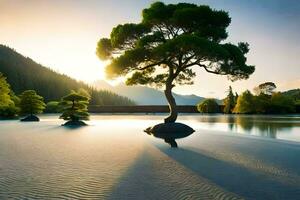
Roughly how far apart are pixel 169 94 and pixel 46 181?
17.8 metres

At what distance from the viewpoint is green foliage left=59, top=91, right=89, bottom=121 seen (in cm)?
3459

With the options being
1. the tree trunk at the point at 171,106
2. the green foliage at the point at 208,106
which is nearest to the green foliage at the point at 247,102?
the green foliage at the point at 208,106

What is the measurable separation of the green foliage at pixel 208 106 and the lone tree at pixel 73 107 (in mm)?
53532

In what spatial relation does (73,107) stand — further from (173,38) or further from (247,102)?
(247,102)

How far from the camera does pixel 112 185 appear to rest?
6730mm

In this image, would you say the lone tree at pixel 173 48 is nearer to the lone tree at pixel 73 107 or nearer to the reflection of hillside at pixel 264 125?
the reflection of hillside at pixel 264 125

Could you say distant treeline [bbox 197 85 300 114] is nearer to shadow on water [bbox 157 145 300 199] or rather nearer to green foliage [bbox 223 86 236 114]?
green foliage [bbox 223 86 236 114]

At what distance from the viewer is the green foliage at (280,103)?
69762 mm

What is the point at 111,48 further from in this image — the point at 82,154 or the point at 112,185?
the point at 112,185

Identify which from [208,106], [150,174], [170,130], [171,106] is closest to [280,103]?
[208,106]

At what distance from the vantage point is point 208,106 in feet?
277

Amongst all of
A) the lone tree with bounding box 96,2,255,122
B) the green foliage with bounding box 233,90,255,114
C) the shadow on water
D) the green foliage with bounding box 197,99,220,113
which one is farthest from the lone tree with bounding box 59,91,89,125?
the green foliage with bounding box 197,99,220,113

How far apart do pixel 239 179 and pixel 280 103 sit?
6788 cm

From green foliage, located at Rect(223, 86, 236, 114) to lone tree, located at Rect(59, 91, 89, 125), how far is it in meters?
54.2
